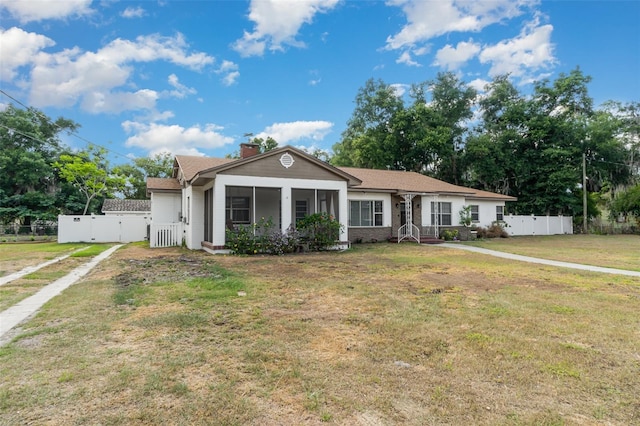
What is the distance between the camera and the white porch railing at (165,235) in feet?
52.9

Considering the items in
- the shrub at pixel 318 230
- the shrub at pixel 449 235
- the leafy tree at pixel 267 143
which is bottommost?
the shrub at pixel 449 235

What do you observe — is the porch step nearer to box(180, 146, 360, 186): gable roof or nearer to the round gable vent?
box(180, 146, 360, 186): gable roof

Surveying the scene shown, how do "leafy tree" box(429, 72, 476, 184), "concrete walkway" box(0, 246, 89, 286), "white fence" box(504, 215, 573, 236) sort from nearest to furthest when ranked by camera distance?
"concrete walkway" box(0, 246, 89, 286) → "white fence" box(504, 215, 573, 236) → "leafy tree" box(429, 72, 476, 184)

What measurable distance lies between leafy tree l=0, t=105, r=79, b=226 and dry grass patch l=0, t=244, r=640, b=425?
32138mm

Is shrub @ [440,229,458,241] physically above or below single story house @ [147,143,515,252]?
below

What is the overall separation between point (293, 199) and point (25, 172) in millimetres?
28872

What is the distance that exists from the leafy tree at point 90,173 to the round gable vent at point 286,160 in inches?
938

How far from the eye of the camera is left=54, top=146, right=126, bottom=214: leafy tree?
98.0 feet

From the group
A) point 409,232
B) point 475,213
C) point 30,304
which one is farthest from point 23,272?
point 475,213

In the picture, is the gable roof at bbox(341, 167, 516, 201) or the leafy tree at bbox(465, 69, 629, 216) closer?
the gable roof at bbox(341, 167, 516, 201)

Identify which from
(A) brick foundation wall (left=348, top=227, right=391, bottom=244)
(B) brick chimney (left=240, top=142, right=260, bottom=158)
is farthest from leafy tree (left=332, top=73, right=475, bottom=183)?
(B) brick chimney (left=240, top=142, right=260, bottom=158)

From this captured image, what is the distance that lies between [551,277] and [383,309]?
552 cm

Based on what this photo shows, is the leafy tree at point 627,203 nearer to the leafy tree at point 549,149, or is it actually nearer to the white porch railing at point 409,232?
the leafy tree at point 549,149

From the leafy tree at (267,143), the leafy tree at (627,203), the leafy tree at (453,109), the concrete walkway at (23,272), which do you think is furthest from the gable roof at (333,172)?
the leafy tree at (267,143)
